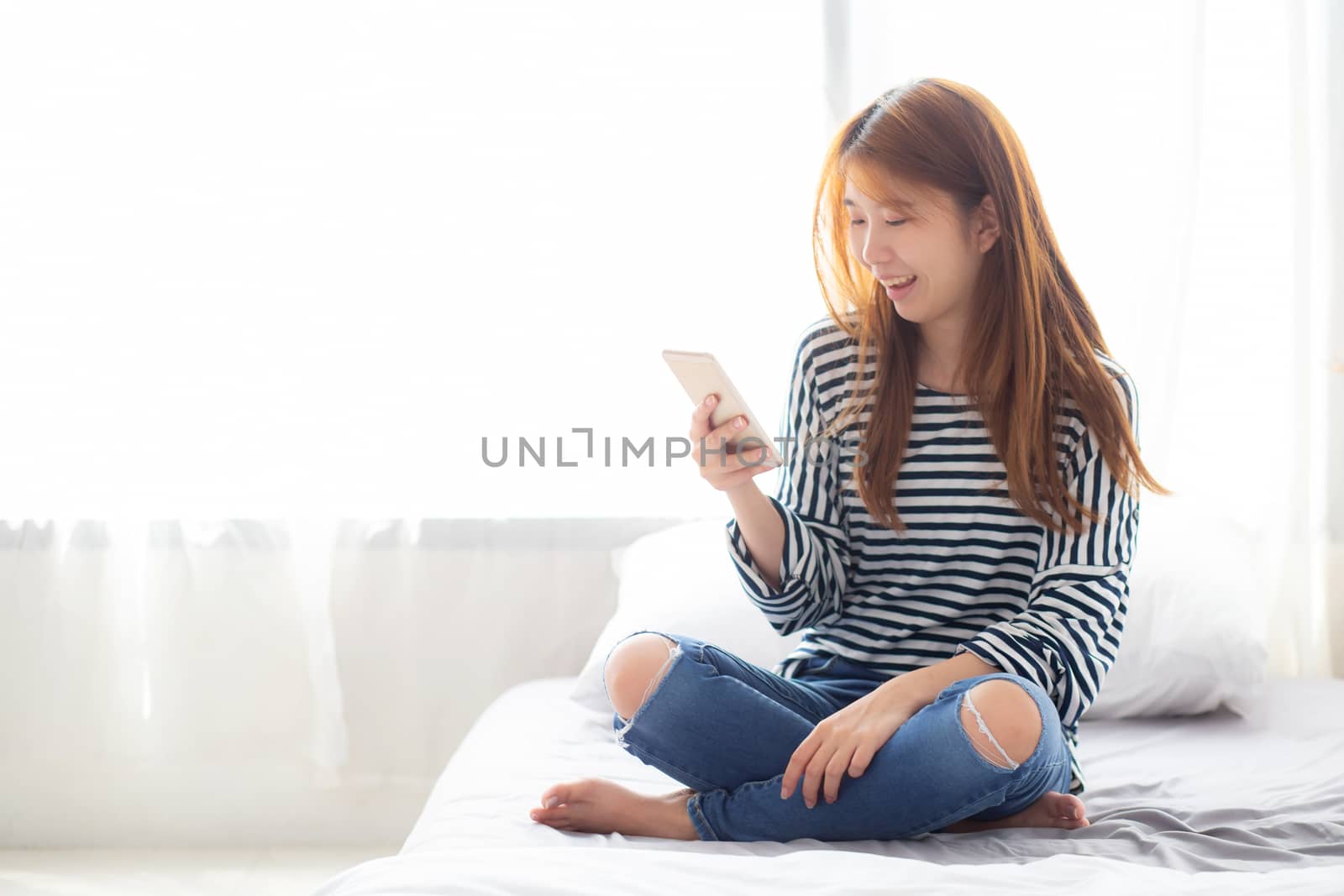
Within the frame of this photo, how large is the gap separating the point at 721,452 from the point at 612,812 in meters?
0.36

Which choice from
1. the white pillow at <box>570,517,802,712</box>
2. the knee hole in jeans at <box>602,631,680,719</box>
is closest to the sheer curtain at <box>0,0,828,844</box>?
the white pillow at <box>570,517,802,712</box>

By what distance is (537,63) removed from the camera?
6.19 feet

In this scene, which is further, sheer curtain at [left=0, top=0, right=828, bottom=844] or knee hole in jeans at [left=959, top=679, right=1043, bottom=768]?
sheer curtain at [left=0, top=0, right=828, bottom=844]

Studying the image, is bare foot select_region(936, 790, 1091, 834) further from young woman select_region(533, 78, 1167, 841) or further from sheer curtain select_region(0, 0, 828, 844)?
sheer curtain select_region(0, 0, 828, 844)

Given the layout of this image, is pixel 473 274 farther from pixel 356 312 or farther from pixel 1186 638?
pixel 1186 638

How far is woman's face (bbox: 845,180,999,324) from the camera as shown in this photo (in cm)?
122

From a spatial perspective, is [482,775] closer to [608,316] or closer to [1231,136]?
[608,316]

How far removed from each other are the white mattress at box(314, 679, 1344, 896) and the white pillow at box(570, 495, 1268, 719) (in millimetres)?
44

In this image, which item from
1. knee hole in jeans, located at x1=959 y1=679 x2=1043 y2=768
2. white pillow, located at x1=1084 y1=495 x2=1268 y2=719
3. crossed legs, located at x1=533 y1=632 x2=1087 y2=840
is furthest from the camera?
white pillow, located at x1=1084 y1=495 x2=1268 y2=719

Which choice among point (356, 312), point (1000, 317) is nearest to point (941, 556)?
point (1000, 317)

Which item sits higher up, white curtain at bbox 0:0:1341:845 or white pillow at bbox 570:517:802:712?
white curtain at bbox 0:0:1341:845

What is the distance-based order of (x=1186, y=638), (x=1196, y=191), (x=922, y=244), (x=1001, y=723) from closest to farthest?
(x=1001, y=723), (x=922, y=244), (x=1186, y=638), (x=1196, y=191)

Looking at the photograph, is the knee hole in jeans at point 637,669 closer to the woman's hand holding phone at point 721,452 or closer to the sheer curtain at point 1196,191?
the woman's hand holding phone at point 721,452

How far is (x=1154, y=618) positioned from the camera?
5.17 ft
